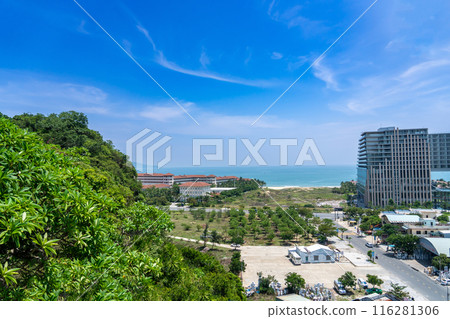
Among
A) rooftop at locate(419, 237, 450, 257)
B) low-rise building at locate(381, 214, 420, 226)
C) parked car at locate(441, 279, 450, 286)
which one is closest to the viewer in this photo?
parked car at locate(441, 279, 450, 286)

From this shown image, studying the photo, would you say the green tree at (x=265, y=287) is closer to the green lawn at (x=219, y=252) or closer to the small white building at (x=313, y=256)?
the green lawn at (x=219, y=252)

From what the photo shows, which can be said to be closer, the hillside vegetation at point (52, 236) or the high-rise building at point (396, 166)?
the hillside vegetation at point (52, 236)

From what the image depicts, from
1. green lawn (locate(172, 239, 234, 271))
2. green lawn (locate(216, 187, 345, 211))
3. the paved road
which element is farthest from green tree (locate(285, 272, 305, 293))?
green lawn (locate(216, 187, 345, 211))

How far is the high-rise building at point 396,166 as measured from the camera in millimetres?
17922

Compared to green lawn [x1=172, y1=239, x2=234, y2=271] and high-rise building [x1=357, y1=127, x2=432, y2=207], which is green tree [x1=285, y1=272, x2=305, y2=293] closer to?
green lawn [x1=172, y1=239, x2=234, y2=271]

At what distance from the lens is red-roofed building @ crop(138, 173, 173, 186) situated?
862 inches

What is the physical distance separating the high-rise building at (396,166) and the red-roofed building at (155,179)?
19.3 m

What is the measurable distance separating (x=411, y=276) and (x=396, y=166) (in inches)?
504

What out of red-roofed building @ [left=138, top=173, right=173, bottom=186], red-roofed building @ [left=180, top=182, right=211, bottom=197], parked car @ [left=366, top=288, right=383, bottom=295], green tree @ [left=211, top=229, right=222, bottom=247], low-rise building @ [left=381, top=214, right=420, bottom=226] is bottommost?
parked car @ [left=366, top=288, right=383, bottom=295]

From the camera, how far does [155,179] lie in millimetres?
23703

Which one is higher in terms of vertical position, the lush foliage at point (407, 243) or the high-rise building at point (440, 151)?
the high-rise building at point (440, 151)

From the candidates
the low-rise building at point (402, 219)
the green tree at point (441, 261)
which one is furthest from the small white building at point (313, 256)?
the low-rise building at point (402, 219)

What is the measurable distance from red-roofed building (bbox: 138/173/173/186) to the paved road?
1734 cm
